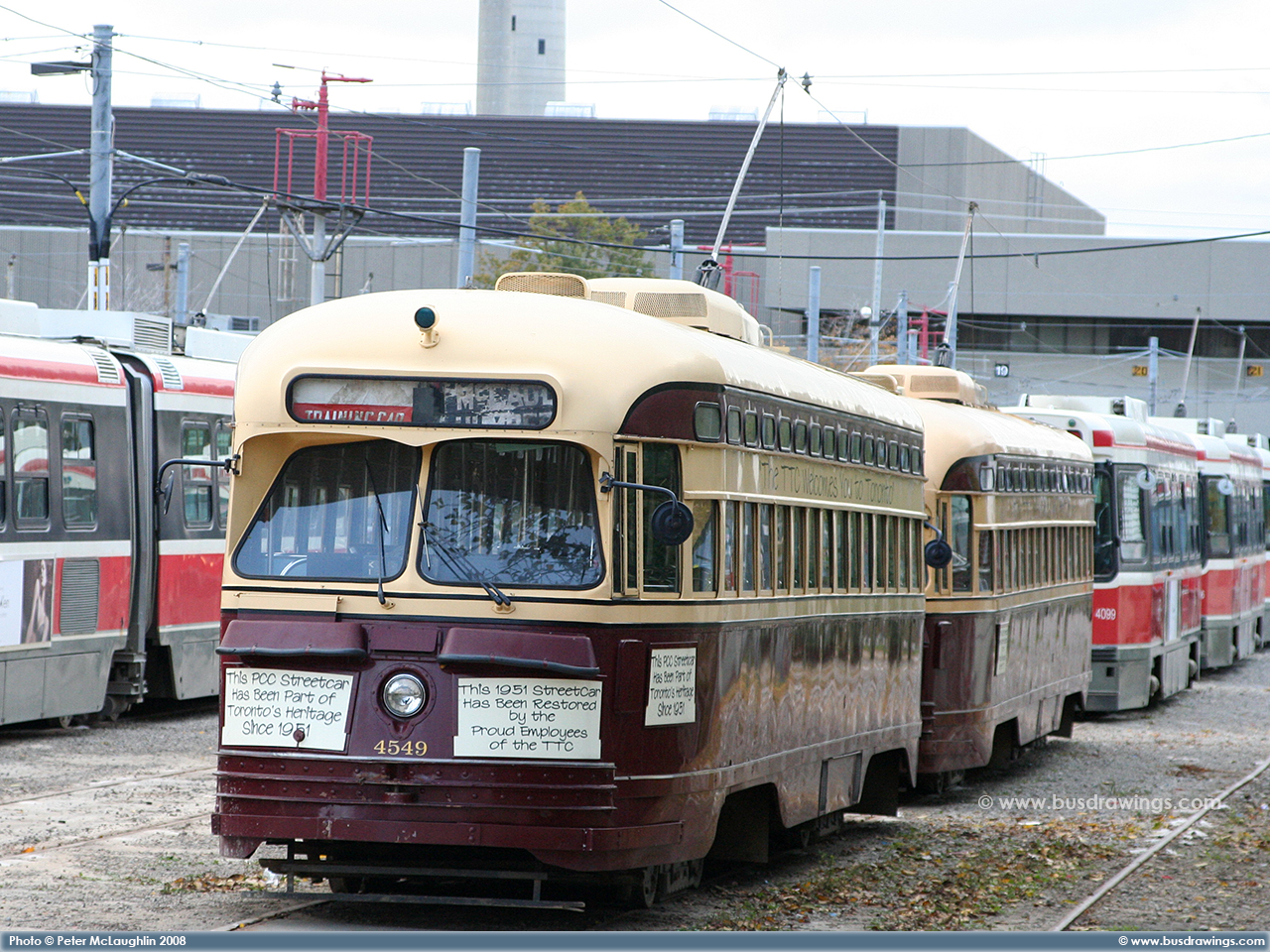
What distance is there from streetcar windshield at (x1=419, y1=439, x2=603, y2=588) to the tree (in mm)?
51079

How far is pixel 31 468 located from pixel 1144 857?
8.68 meters

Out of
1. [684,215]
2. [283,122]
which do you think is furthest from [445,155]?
[684,215]

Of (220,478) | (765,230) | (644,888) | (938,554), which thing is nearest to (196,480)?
(220,478)

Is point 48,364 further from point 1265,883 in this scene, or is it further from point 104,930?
point 1265,883

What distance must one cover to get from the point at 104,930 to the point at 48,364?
8.28 m

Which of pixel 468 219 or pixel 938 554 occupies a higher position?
pixel 468 219

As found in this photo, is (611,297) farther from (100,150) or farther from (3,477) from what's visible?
(100,150)

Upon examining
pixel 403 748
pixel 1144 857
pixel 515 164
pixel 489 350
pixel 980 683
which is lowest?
pixel 1144 857

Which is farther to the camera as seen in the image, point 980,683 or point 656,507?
point 980,683

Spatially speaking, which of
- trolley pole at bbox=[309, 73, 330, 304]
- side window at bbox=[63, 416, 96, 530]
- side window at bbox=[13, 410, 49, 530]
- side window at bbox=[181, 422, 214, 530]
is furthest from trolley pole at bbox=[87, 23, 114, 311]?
side window at bbox=[13, 410, 49, 530]

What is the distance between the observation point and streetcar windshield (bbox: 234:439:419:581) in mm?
8273

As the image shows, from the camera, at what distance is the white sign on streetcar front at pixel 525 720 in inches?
316

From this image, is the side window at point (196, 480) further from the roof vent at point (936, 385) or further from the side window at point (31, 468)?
the roof vent at point (936, 385)

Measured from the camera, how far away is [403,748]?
8.04 m
